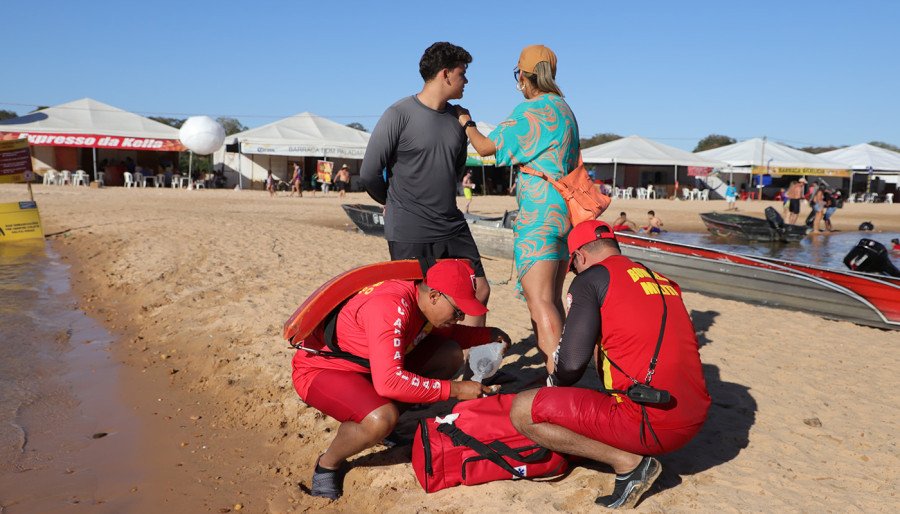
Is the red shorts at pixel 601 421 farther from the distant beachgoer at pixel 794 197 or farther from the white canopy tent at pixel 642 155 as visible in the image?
the white canopy tent at pixel 642 155

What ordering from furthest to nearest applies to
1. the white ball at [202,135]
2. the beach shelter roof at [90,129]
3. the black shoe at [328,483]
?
the beach shelter roof at [90,129] → the white ball at [202,135] → the black shoe at [328,483]

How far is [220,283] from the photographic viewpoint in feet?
26.9

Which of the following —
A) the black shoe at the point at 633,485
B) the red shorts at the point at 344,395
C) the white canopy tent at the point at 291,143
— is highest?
the white canopy tent at the point at 291,143

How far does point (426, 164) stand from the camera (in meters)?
4.07

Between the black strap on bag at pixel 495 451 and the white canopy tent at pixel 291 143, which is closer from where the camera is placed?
the black strap on bag at pixel 495 451

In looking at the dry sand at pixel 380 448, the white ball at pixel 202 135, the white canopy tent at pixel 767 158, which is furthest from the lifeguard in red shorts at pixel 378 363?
the white canopy tent at pixel 767 158

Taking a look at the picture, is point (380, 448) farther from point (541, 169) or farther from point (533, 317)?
point (541, 169)

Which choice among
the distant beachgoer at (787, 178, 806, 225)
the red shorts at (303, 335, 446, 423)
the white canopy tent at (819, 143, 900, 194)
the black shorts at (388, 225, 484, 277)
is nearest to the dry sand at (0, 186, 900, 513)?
the red shorts at (303, 335, 446, 423)

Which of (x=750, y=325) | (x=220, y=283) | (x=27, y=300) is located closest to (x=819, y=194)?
(x=750, y=325)

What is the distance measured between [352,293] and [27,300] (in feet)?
21.2

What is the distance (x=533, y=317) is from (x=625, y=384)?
3.15 feet

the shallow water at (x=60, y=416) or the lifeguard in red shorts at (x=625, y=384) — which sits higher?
the lifeguard in red shorts at (x=625, y=384)

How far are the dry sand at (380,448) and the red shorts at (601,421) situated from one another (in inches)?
11.8

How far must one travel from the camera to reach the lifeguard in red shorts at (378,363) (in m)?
3.18
